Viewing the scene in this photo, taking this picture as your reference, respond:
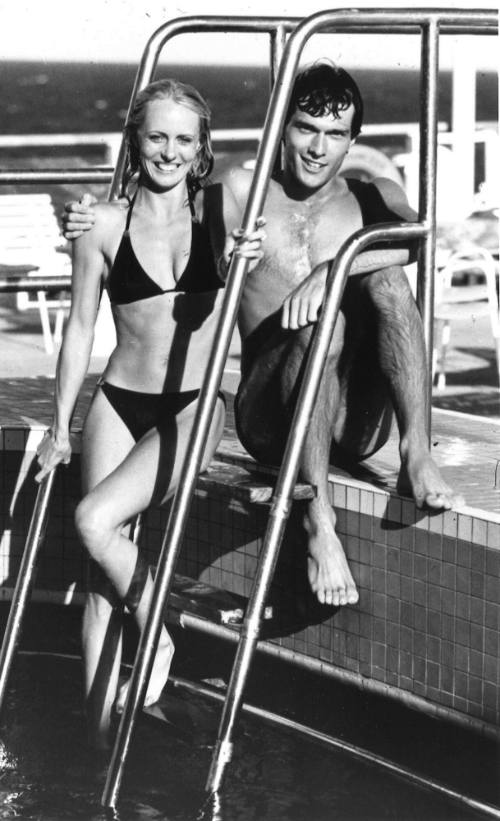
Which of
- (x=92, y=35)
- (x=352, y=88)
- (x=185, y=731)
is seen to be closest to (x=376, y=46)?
(x=92, y=35)

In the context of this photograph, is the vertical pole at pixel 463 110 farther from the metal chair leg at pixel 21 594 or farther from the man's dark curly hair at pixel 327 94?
the metal chair leg at pixel 21 594

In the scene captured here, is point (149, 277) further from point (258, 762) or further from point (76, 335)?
point (258, 762)

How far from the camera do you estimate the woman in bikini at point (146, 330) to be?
362cm

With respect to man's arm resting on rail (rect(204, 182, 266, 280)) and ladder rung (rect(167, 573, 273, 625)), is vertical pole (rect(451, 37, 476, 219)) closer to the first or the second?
man's arm resting on rail (rect(204, 182, 266, 280))

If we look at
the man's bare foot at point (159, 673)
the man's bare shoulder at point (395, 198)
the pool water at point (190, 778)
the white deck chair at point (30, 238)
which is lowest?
the pool water at point (190, 778)

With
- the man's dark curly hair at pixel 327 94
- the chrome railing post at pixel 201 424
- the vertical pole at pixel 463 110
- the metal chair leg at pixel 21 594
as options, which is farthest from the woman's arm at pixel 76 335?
the vertical pole at pixel 463 110

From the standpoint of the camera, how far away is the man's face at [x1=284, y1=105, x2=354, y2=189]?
146 inches

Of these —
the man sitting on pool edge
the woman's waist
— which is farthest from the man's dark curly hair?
the woman's waist

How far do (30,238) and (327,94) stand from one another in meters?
5.35

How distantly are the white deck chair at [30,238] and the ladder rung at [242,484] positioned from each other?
14.6 feet

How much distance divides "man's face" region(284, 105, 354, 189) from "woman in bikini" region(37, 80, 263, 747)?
0.77ft

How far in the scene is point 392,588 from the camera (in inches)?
147

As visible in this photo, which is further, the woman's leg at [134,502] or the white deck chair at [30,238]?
the white deck chair at [30,238]

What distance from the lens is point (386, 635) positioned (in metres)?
3.77
